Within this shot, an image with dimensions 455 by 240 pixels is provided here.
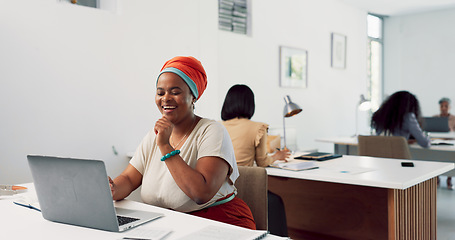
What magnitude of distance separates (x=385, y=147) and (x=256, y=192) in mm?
2146

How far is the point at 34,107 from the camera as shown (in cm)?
281

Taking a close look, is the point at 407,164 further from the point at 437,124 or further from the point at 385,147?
the point at 437,124

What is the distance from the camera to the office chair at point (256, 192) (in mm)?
1837

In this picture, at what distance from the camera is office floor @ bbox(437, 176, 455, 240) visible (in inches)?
135

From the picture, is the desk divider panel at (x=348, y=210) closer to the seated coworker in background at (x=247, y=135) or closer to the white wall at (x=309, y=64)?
the seated coworker in background at (x=247, y=135)

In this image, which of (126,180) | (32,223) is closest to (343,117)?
(126,180)

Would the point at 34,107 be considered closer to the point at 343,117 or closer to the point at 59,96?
the point at 59,96

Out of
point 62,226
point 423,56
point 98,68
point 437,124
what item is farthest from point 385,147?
point 423,56

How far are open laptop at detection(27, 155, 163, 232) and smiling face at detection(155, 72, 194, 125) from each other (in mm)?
447

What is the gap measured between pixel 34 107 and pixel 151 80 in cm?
99

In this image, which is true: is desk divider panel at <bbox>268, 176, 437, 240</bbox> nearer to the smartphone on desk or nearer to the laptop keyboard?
the smartphone on desk

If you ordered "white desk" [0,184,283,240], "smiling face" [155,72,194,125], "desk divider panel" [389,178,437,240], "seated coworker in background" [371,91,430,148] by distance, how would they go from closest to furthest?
"white desk" [0,184,283,240] < "smiling face" [155,72,194,125] < "desk divider panel" [389,178,437,240] < "seated coworker in background" [371,91,430,148]

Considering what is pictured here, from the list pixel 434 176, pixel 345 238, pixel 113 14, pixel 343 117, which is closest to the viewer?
pixel 434 176

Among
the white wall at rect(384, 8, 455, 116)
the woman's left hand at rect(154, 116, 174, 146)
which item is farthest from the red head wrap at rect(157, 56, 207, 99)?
the white wall at rect(384, 8, 455, 116)
